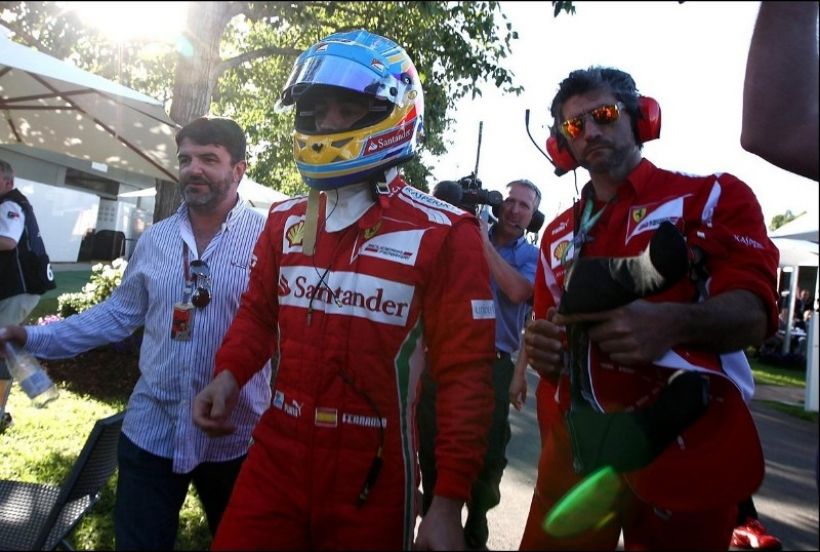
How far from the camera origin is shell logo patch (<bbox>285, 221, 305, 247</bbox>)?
2.09m

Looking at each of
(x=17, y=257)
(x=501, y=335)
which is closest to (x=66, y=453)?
(x=17, y=257)

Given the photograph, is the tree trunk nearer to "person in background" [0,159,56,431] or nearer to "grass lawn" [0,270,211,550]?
"person in background" [0,159,56,431]

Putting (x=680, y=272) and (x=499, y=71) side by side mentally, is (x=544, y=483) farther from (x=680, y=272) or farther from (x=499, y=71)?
(x=499, y=71)

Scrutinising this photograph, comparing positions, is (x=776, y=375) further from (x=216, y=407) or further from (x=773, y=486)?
(x=216, y=407)

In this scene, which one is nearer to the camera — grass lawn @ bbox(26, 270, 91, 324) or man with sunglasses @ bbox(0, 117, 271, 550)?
man with sunglasses @ bbox(0, 117, 271, 550)

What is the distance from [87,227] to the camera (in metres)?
23.6

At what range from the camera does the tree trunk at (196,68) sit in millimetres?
1651

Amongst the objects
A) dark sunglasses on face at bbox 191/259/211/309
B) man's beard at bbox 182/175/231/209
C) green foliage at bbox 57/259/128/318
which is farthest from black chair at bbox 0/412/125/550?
green foliage at bbox 57/259/128/318

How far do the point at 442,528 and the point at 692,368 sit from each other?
669 millimetres

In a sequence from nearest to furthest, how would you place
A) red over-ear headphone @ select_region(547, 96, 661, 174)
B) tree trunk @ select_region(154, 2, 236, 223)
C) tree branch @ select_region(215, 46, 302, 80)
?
tree trunk @ select_region(154, 2, 236, 223), red over-ear headphone @ select_region(547, 96, 661, 174), tree branch @ select_region(215, 46, 302, 80)

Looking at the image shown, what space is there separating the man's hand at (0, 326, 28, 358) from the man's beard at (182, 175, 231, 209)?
2.80 feet

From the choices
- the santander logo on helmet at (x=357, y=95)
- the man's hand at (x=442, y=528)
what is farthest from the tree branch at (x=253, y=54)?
the man's hand at (x=442, y=528)

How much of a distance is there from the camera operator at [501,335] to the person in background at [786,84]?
7.83 feet

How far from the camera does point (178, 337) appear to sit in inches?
106
